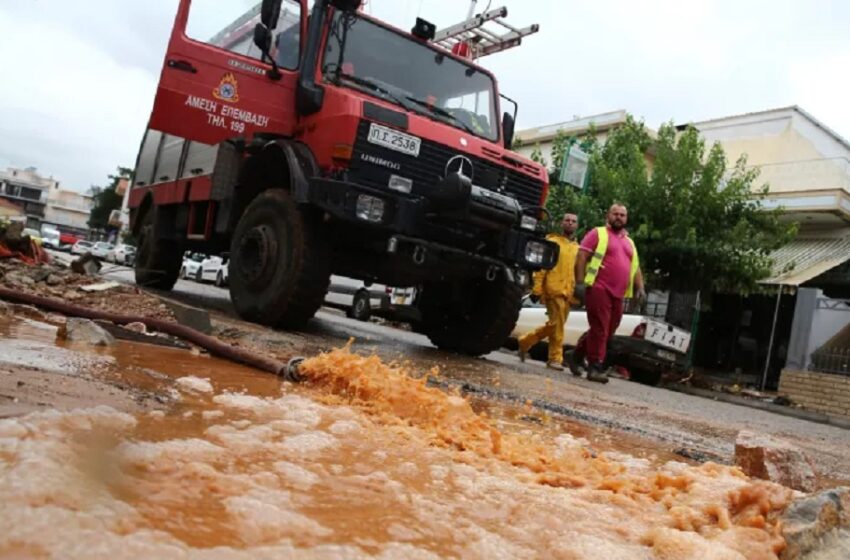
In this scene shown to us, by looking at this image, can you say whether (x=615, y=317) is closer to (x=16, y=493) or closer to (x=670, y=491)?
(x=670, y=491)

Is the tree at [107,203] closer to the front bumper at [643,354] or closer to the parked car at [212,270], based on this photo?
the parked car at [212,270]

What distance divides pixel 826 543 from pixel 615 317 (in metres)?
5.64

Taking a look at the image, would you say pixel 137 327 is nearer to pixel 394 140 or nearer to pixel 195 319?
pixel 195 319

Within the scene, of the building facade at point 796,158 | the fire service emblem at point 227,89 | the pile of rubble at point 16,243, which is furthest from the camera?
the building facade at point 796,158

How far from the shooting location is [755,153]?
20.6 m

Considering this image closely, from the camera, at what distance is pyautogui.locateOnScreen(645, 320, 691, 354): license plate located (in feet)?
36.0

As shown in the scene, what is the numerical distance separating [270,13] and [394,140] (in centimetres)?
133

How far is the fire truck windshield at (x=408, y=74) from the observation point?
579cm

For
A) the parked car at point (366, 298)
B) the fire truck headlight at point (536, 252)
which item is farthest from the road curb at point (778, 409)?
the fire truck headlight at point (536, 252)

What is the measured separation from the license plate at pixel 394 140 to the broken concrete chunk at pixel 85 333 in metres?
2.76

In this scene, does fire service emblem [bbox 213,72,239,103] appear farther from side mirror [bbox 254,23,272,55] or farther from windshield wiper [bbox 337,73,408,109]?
windshield wiper [bbox 337,73,408,109]

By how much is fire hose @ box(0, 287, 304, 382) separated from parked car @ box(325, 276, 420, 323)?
24.1ft

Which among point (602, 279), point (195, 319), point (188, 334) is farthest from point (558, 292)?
point (188, 334)

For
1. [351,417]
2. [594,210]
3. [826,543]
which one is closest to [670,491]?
[826,543]
